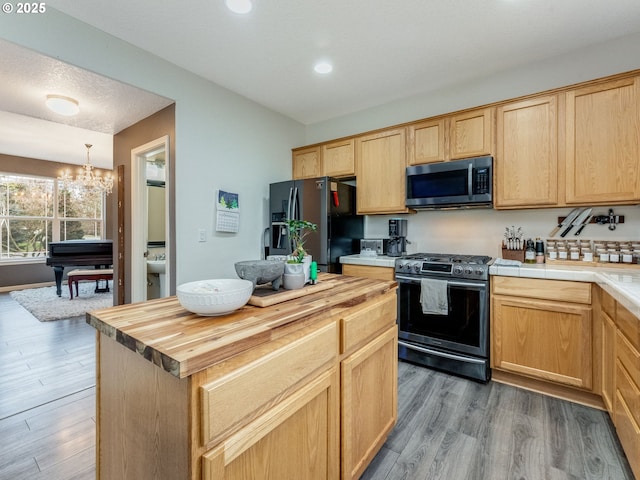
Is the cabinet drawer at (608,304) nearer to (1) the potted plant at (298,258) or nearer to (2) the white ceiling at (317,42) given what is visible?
(1) the potted plant at (298,258)

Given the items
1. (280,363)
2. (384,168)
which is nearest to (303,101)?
(384,168)

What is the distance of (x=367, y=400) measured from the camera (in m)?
1.42

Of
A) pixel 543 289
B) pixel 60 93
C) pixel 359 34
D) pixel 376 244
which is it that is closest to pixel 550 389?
pixel 543 289

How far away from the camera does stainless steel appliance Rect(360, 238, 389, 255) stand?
351 cm

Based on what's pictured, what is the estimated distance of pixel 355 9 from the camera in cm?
200

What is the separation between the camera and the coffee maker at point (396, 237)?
3250mm

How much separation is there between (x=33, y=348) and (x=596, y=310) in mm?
4893

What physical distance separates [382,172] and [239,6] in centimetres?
189

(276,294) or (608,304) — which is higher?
(276,294)

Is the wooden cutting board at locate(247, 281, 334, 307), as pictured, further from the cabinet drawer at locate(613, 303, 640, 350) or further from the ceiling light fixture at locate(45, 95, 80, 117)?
the ceiling light fixture at locate(45, 95, 80, 117)

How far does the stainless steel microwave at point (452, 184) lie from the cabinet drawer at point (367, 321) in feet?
4.83

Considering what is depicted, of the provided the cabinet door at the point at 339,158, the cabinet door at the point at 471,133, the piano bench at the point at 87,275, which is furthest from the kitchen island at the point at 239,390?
the piano bench at the point at 87,275

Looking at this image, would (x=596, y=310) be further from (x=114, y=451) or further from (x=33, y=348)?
(x=33, y=348)

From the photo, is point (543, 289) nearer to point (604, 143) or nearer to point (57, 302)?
point (604, 143)
